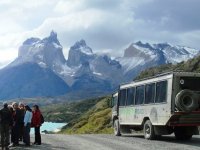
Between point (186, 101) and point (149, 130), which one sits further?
point (149, 130)

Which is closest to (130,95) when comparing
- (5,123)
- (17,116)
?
(17,116)

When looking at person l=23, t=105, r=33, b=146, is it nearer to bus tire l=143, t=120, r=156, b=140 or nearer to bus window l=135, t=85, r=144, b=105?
bus tire l=143, t=120, r=156, b=140

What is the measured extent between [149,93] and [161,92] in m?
1.78

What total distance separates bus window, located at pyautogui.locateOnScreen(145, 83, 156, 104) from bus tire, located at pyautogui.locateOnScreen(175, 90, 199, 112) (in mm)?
2546

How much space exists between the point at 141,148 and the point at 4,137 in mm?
6545

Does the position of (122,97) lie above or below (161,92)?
below

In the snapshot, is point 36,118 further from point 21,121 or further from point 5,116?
point 5,116

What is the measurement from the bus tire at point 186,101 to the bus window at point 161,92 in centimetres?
107

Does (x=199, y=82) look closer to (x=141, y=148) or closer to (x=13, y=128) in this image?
(x=141, y=148)

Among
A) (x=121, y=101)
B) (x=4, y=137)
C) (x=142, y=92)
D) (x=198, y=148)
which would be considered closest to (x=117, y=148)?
(x=198, y=148)

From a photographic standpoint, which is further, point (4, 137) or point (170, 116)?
point (170, 116)

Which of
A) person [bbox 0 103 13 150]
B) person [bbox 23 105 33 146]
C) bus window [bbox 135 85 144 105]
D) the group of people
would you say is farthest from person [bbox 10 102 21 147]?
bus window [bbox 135 85 144 105]

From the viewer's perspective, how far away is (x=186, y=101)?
25594 millimetres

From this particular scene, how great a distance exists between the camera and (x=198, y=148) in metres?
22.7
